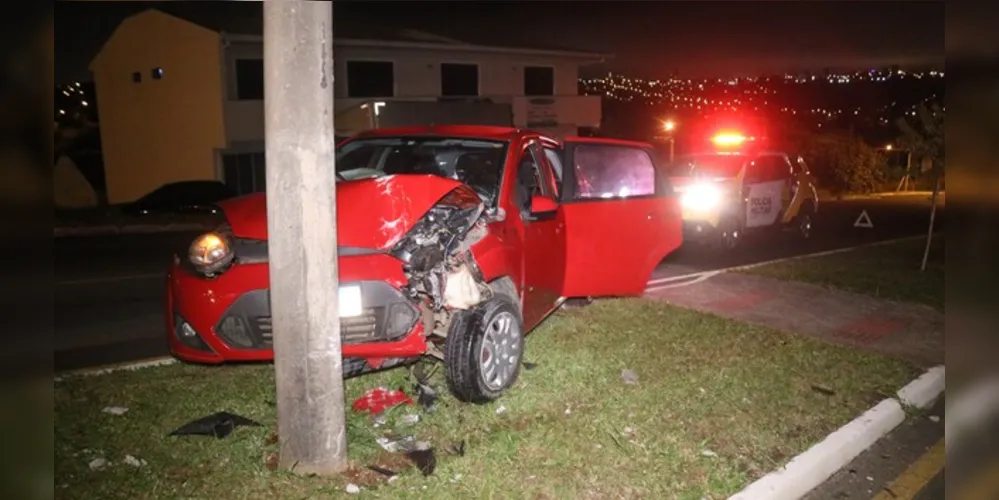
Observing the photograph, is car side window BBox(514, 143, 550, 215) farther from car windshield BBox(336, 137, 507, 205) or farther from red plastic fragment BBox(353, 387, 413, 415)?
red plastic fragment BBox(353, 387, 413, 415)

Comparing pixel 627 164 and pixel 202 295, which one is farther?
pixel 627 164

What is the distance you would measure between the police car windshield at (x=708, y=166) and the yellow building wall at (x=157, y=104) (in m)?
14.2

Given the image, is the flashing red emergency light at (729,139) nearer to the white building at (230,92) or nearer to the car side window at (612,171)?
the car side window at (612,171)

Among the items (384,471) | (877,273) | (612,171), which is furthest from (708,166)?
(384,471)

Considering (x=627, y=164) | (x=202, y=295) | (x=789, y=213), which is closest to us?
(x=202, y=295)

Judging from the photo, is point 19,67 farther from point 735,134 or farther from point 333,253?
point 735,134

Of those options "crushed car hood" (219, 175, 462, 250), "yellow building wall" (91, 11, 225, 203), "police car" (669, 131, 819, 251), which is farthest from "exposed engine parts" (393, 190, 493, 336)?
"yellow building wall" (91, 11, 225, 203)

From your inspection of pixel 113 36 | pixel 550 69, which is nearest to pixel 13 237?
pixel 113 36

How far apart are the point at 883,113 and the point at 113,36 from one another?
41007 mm

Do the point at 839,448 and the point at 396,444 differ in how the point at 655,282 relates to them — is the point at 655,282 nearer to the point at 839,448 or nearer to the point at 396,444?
the point at 839,448

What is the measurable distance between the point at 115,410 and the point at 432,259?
2254 millimetres

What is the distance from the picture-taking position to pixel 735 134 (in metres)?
15.6

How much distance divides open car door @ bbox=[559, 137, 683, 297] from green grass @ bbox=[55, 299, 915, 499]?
598 mm

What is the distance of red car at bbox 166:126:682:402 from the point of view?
4.66m
